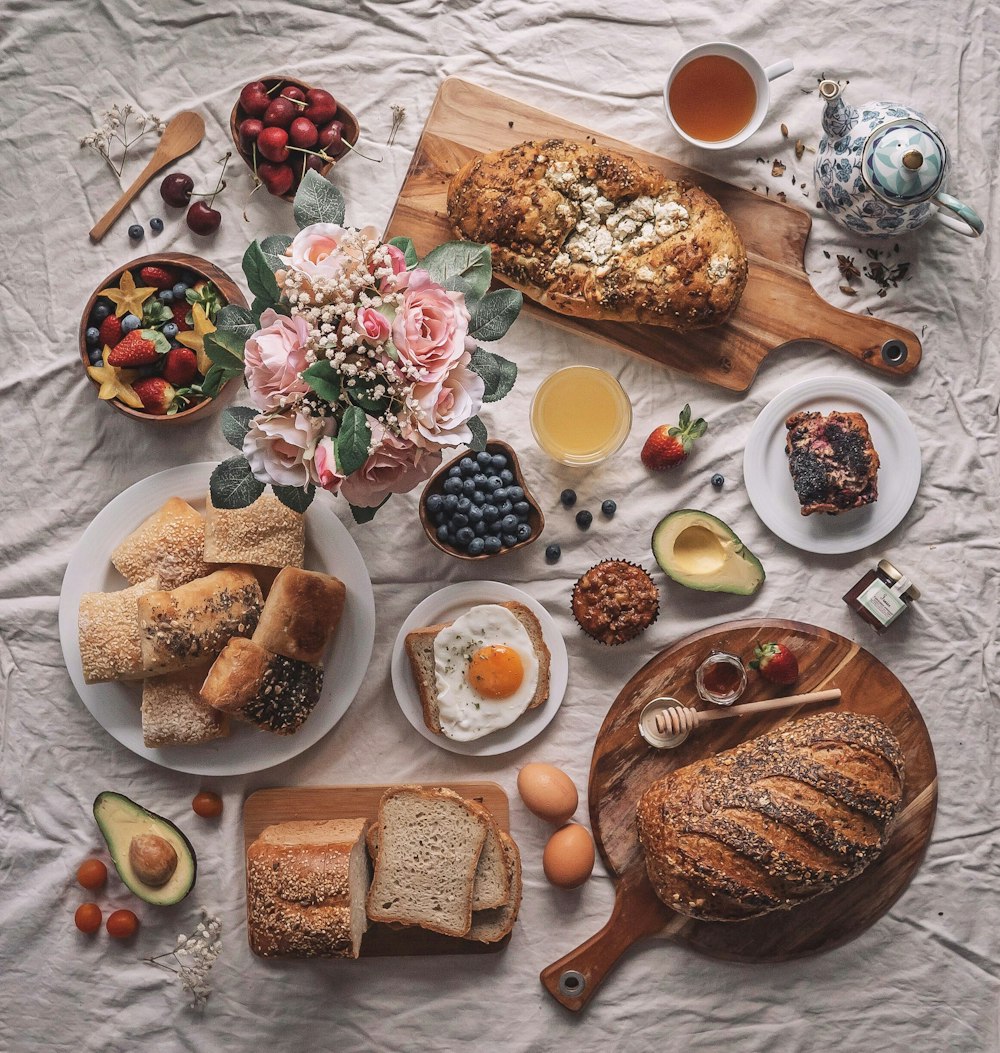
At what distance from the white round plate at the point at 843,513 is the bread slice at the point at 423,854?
4.60 feet

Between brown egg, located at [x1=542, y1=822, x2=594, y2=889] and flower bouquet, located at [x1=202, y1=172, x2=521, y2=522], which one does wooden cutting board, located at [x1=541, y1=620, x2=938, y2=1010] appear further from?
flower bouquet, located at [x1=202, y1=172, x2=521, y2=522]

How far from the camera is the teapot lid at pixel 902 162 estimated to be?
283 cm

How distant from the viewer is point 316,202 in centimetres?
213

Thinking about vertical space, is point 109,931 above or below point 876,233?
below

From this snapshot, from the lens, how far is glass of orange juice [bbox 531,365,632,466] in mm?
3014

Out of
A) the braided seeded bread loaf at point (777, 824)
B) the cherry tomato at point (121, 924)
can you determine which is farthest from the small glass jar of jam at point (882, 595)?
the cherry tomato at point (121, 924)

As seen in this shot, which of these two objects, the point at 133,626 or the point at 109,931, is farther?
the point at 109,931

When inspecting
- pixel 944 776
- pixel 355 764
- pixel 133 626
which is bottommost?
pixel 355 764

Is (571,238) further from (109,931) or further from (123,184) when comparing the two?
(109,931)

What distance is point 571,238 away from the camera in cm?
297

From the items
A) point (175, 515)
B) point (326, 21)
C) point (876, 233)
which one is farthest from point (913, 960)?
point (326, 21)

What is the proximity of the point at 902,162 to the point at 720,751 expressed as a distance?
1.93 meters

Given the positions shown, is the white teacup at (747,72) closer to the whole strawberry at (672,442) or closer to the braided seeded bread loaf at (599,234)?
the braided seeded bread loaf at (599,234)

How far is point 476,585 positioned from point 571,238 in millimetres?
1161
